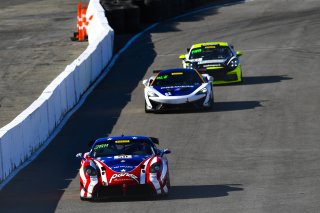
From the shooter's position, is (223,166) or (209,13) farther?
(209,13)

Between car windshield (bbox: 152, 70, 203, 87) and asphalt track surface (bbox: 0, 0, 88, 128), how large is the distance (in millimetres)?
4032

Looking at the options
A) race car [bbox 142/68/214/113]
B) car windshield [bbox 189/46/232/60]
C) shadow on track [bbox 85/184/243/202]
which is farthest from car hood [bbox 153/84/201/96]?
shadow on track [bbox 85/184/243/202]

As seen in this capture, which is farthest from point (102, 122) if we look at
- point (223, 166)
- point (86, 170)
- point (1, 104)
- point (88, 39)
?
point (88, 39)

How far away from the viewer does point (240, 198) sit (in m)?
19.6

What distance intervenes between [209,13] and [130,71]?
16.6 m

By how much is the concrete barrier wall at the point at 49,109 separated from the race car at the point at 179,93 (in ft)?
7.77

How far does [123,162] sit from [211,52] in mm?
17162

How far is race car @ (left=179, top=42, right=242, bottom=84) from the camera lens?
117ft

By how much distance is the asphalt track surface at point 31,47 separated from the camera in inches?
1366

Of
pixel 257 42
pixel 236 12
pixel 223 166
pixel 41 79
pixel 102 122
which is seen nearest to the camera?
pixel 223 166

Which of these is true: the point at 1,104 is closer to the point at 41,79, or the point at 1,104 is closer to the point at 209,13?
the point at 41,79

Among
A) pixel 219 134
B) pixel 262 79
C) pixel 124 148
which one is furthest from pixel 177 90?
pixel 124 148

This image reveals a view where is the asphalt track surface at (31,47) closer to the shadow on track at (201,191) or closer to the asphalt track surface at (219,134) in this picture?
the asphalt track surface at (219,134)

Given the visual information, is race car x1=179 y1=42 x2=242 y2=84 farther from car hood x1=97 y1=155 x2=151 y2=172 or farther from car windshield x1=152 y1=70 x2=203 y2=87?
car hood x1=97 y1=155 x2=151 y2=172
